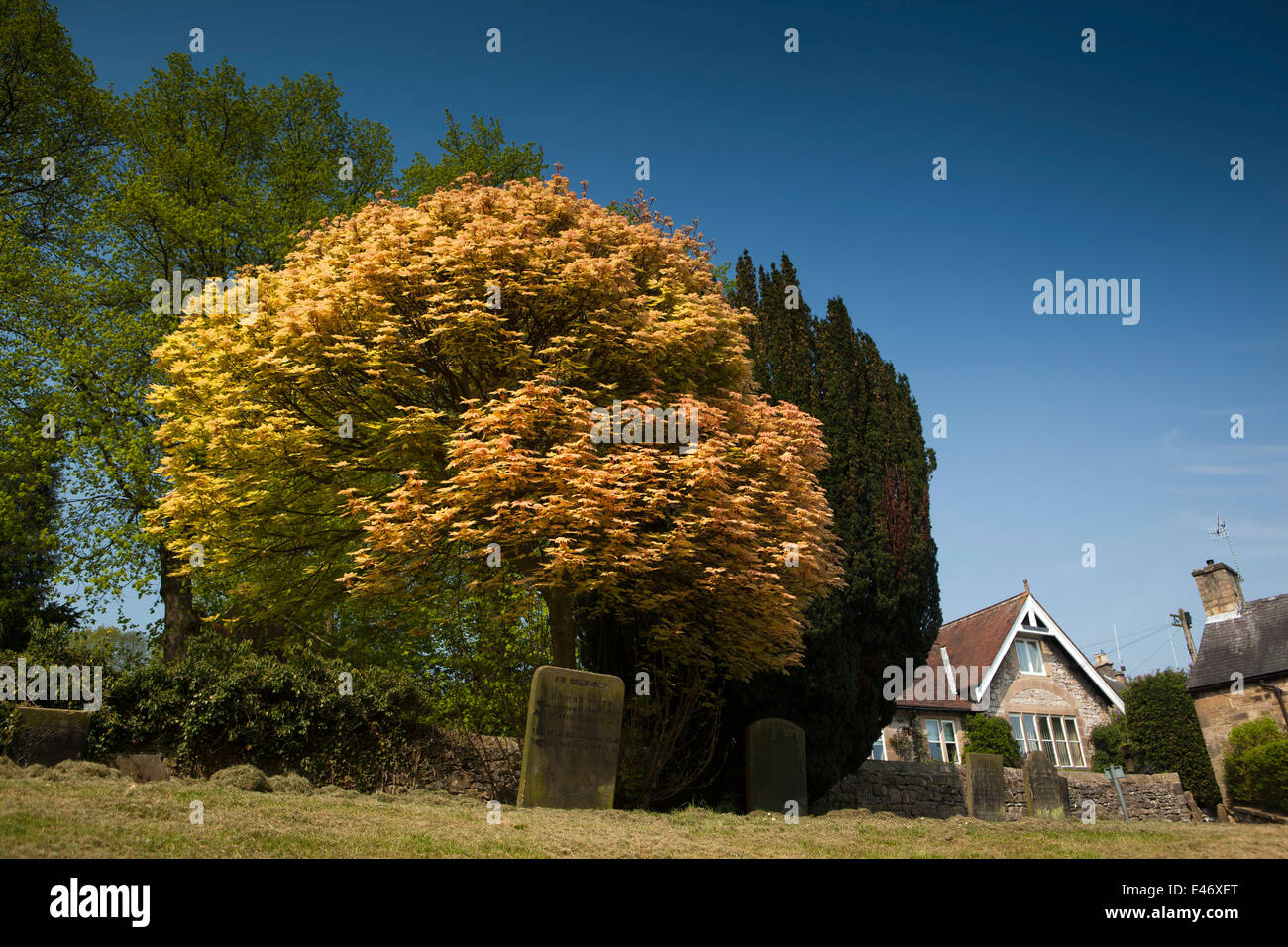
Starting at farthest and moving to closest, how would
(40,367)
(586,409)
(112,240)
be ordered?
(112,240), (40,367), (586,409)

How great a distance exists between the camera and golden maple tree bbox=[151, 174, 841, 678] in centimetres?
1152

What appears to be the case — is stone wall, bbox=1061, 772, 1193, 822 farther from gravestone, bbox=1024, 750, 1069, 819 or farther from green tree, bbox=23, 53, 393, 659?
green tree, bbox=23, 53, 393, 659

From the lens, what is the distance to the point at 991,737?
28.9 metres

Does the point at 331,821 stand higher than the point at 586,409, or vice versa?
the point at 586,409

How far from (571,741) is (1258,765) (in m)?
28.3

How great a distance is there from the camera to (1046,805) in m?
18.2

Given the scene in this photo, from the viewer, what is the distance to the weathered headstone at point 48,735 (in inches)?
376

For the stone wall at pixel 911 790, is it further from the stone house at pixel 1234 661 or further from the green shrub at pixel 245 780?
the stone house at pixel 1234 661

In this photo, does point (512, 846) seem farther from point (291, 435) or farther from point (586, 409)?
point (291, 435)
